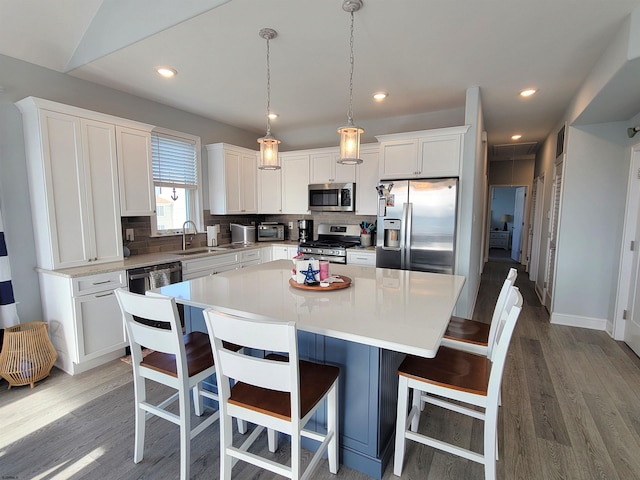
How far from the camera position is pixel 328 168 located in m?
4.56

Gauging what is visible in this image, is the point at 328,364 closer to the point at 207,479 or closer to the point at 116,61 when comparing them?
the point at 207,479

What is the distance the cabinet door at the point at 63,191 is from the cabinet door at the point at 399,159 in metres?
3.07

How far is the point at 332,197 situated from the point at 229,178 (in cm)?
149

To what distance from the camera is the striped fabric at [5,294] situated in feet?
8.22

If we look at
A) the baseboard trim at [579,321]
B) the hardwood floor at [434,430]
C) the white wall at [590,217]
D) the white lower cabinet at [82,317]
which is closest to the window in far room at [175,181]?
the white lower cabinet at [82,317]

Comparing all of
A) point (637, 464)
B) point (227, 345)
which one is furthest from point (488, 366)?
point (227, 345)

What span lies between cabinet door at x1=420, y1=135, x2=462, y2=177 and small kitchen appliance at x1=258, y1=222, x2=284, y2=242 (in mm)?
2444

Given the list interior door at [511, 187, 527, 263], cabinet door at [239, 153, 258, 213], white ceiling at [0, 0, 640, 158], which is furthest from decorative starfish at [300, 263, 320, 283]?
interior door at [511, 187, 527, 263]

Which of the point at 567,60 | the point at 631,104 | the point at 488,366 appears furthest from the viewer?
the point at 631,104

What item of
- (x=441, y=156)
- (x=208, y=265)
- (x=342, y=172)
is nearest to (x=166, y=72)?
(x=208, y=265)

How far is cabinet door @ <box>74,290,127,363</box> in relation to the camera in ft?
8.65

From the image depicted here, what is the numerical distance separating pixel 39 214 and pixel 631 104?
532cm

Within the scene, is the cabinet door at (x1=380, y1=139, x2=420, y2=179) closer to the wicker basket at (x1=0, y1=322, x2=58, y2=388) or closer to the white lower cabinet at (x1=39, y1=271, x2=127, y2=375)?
the white lower cabinet at (x1=39, y1=271, x2=127, y2=375)

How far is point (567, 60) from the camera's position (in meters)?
2.63
